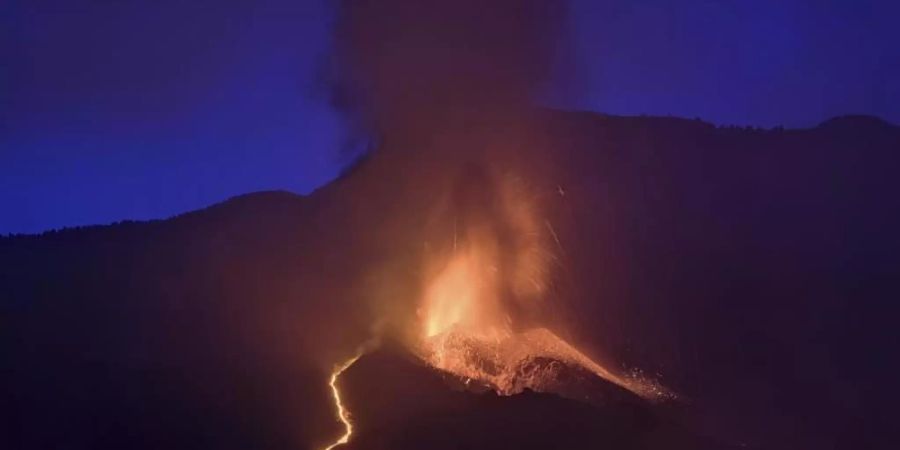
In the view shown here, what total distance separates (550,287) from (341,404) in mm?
8690

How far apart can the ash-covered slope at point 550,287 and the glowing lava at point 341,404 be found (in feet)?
1.09

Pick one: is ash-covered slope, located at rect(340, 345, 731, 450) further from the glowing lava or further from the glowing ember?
the glowing ember

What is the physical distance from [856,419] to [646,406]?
6520mm

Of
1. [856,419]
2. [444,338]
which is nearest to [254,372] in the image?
[444,338]

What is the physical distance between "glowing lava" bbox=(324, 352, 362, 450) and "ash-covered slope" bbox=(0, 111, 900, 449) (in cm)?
33

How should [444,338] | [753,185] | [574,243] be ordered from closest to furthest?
[444,338] < [574,243] < [753,185]

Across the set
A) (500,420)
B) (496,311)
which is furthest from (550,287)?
(500,420)

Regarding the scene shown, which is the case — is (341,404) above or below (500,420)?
above

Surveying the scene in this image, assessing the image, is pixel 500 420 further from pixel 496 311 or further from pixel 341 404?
pixel 496 311

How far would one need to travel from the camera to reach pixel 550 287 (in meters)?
30.8

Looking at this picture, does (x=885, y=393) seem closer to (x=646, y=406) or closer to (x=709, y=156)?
(x=646, y=406)

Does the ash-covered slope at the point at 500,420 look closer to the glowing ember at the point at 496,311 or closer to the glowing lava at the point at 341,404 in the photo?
the glowing lava at the point at 341,404

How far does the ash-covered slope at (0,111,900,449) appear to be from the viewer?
2550cm

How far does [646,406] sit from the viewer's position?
981 inches
